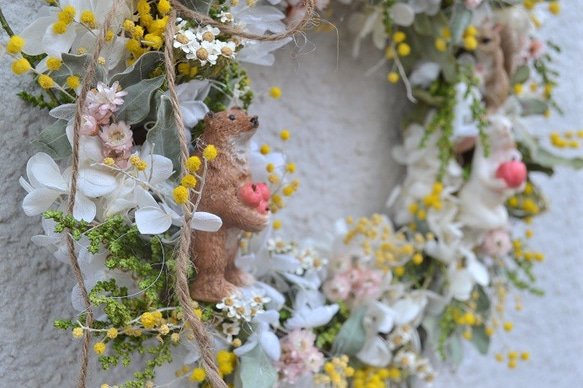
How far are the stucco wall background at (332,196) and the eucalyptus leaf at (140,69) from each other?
11 cm

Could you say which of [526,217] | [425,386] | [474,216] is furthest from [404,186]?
[425,386]

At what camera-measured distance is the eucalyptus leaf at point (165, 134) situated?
0.70m

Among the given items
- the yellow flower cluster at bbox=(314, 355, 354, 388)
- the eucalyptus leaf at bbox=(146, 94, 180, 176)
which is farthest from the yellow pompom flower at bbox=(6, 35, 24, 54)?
the yellow flower cluster at bbox=(314, 355, 354, 388)

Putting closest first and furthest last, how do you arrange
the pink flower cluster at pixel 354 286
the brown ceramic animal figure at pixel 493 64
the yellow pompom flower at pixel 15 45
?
the yellow pompom flower at pixel 15 45, the pink flower cluster at pixel 354 286, the brown ceramic animal figure at pixel 493 64

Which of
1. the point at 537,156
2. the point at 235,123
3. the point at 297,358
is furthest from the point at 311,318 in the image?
the point at 537,156

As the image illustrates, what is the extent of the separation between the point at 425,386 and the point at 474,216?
0.98 ft

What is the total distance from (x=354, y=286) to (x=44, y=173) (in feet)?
1.51

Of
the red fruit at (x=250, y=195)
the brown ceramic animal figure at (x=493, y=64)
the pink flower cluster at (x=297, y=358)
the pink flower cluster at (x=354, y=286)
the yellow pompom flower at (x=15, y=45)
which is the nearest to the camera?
the yellow pompom flower at (x=15, y=45)

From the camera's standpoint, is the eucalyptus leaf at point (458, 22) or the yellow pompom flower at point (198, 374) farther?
the eucalyptus leaf at point (458, 22)

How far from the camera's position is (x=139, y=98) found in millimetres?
702

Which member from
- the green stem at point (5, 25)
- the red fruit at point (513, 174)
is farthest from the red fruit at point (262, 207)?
the red fruit at point (513, 174)

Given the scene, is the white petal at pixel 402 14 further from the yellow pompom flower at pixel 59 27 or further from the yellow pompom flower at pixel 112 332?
the yellow pompom flower at pixel 112 332

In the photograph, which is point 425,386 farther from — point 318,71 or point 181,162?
point 181,162

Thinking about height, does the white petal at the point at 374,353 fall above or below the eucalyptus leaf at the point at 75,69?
below
